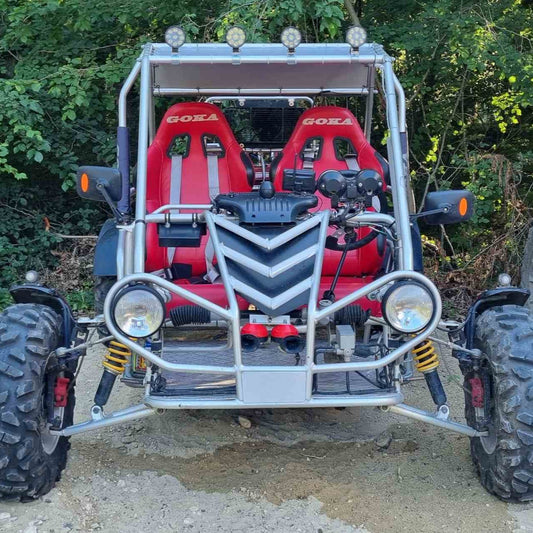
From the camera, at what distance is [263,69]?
4352 millimetres

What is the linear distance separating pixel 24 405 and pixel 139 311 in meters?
0.64

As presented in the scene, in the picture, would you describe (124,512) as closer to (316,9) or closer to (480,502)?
(480,502)

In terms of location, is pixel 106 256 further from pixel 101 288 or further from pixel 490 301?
pixel 490 301

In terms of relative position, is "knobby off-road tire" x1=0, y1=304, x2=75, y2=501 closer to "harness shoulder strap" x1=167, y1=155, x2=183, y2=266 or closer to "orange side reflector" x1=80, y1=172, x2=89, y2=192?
"orange side reflector" x1=80, y1=172, x2=89, y2=192

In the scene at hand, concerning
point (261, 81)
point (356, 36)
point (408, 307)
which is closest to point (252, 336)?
point (408, 307)

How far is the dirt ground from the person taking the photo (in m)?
3.13

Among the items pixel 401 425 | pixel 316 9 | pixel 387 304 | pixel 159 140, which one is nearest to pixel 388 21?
pixel 316 9

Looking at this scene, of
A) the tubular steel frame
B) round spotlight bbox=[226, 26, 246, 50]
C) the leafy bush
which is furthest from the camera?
the leafy bush

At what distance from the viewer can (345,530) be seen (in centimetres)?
305

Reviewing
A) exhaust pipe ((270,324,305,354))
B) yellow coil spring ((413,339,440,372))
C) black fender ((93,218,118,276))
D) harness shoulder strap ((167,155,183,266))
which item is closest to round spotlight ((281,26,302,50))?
harness shoulder strap ((167,155,183,266))

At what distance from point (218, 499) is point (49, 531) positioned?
2.44ft

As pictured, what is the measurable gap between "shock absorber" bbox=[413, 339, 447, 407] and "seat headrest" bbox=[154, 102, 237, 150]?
2.11m

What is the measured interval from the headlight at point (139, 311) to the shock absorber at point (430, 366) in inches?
46.8

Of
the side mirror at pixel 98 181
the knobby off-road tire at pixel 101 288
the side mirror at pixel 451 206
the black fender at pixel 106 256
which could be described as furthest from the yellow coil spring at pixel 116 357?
the side mirror at pixel 451 206
